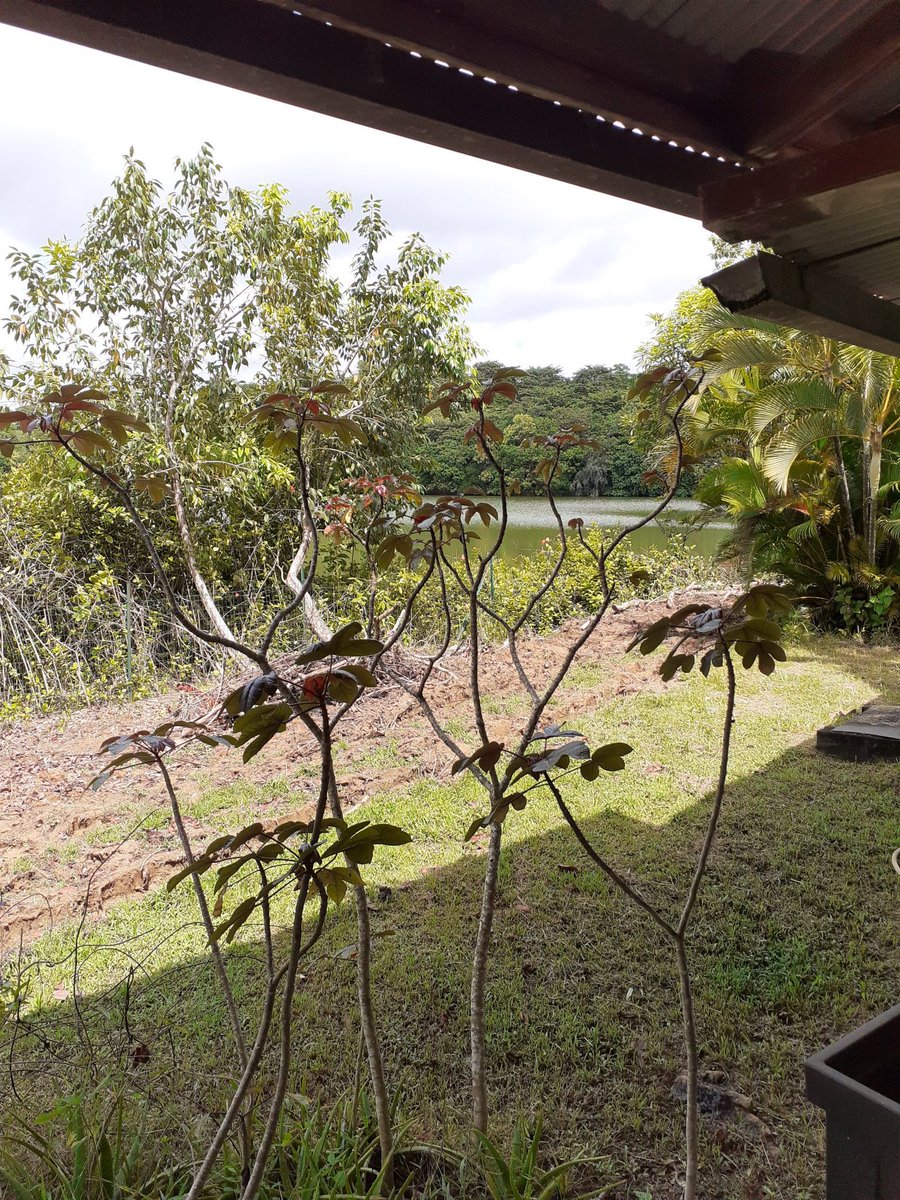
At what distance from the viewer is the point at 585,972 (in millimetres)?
2262

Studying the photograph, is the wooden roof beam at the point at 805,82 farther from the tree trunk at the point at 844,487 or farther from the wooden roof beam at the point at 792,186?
the tree trunk at the point at 844,487

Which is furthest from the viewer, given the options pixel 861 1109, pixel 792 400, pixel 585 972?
pixel 792 400

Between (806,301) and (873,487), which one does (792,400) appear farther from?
(806,301)

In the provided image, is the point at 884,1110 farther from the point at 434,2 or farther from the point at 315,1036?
the point at 434,2

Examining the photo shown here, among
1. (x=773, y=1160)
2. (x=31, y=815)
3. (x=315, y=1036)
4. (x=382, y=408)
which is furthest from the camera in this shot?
(x=382, y=408)

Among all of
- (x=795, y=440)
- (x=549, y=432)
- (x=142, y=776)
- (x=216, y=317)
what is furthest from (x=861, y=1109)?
(x=216, y=317)

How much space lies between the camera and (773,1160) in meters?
1.55

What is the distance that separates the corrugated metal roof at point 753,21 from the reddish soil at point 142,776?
2450mm

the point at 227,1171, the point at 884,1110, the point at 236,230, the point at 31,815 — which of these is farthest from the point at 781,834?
the point at 236,230

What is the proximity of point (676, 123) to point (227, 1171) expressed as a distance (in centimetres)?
225

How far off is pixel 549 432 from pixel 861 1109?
5.22ft

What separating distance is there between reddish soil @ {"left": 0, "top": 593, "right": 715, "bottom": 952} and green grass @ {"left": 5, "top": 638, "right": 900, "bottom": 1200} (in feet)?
0.63

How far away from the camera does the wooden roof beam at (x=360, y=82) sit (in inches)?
40.8

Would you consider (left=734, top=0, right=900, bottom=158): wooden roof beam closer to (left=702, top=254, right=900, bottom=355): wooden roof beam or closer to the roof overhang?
the roof overhang
